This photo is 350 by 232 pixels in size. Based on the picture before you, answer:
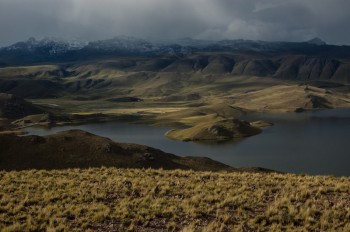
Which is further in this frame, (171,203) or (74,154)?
(74,154)

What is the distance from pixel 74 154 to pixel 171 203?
65360mm

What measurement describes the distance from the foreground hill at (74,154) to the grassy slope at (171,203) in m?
49.3

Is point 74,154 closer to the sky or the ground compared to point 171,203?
closer to the ground

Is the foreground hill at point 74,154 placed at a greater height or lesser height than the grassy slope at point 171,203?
lesser

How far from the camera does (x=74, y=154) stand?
91125mm

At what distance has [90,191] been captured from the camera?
1283 inches

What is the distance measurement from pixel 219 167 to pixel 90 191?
75.9 metres

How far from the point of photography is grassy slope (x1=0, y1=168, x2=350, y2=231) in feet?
81.6

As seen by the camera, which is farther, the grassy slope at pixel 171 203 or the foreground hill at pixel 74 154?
the foreground hill at pixel 74 154

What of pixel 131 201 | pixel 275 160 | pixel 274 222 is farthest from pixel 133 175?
pixel 275 160

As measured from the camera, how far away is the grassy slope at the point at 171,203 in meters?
24.9

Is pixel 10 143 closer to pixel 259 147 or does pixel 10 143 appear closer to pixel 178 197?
pixel 178 197

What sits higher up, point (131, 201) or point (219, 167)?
point (131, 201)

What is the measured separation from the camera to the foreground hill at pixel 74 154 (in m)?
87.7
